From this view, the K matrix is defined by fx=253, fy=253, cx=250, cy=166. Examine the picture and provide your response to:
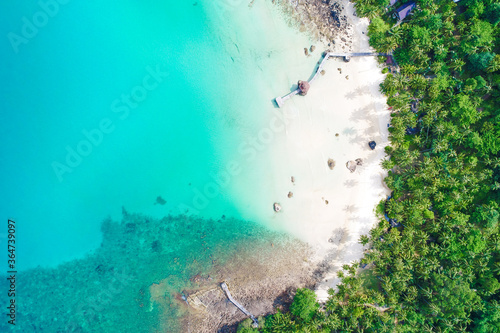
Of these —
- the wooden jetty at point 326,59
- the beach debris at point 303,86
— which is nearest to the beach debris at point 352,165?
the beach debris at point 303,86

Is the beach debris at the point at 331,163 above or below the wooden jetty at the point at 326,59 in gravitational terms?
below

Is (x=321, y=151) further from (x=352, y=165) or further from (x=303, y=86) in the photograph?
(x=303, y=86)

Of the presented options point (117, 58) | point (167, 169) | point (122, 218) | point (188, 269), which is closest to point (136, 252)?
point (122, 218)

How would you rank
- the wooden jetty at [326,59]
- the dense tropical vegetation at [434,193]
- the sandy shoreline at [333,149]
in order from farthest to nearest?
the sandy shoreline at [333,149] < the wooden jetty at [326,59] < the dense tropical vegetation at [434,193]

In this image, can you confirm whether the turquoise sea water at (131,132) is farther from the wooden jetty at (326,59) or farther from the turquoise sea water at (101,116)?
the wooden jetty at (326,59)

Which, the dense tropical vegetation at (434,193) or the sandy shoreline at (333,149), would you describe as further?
the sandy shoreline at (333,149)

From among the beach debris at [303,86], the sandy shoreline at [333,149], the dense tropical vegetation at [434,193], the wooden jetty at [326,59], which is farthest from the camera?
the sandy shoreline at [333,149]

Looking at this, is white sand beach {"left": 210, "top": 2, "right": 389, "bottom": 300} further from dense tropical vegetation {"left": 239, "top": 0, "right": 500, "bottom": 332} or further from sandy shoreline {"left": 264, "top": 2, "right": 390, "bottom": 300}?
dense tropical vegetation {"left": 239, "top": 0, "right": 500, "bottom": 332}
